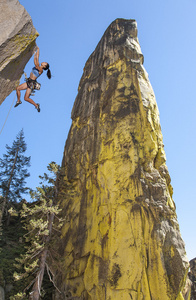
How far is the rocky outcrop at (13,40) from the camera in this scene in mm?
3572

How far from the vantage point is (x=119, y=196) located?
16531 mm

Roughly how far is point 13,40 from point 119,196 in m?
14.1

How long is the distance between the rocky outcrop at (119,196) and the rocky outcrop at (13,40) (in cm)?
1312

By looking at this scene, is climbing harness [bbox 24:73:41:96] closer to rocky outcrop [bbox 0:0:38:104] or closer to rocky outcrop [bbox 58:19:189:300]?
rocky outcrop [bbox 0:0:38:104]

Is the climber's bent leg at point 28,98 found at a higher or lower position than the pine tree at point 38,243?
higher

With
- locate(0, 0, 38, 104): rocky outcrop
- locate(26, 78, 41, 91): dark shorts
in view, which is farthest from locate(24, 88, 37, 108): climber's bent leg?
locate(0, 0, 38, 104): rocky outcrop

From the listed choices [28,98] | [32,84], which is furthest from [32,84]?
[28,98]

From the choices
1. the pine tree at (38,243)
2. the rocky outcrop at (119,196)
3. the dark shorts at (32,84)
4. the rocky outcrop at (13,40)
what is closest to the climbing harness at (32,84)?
the dark shorts at (32,84)

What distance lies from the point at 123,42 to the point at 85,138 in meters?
11.2

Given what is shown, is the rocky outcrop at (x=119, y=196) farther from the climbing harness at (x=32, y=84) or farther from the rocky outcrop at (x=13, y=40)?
the rocky outcrop at (x=13, y=40)

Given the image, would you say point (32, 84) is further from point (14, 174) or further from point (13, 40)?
point (14, 174)

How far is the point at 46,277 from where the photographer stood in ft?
58.5

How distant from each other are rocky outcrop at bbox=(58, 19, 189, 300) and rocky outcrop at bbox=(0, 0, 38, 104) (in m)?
13.1

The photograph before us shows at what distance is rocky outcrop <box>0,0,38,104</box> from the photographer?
3572mm
